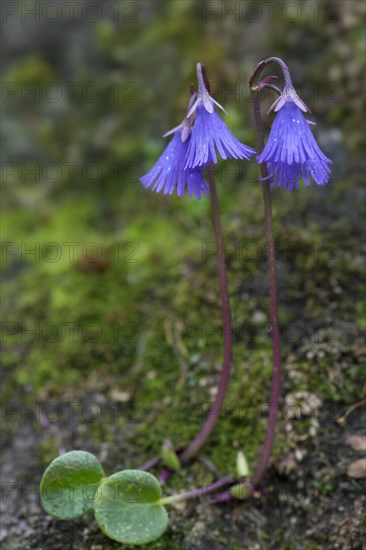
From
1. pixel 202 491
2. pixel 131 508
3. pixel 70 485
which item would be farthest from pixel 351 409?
pixel 70 485

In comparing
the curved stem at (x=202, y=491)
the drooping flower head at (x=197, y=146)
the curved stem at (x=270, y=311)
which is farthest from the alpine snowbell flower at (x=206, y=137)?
the curved stem at (x=202, y=491)

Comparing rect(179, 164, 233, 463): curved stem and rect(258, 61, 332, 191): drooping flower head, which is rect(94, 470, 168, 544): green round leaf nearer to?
rect(179, 164, 233, 463): curved stem

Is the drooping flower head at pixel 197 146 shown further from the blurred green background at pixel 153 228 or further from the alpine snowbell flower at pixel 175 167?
the blurred green background at pixel 153 228

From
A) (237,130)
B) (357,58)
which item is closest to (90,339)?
(237,130)

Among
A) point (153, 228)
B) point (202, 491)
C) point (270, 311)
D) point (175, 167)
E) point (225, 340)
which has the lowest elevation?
point (202, 491)

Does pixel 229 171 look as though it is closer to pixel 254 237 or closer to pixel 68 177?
pixel 254 237

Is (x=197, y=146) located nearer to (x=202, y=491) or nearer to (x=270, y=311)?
(x=270, y=311)

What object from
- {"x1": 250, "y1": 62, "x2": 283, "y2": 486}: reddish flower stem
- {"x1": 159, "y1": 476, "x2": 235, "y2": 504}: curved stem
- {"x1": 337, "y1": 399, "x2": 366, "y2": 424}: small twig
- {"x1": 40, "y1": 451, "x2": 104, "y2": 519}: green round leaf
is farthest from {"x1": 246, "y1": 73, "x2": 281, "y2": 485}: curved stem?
{"x1": 40, "y1": 451, "x2": 104, "y2": 519}: green round leaf
